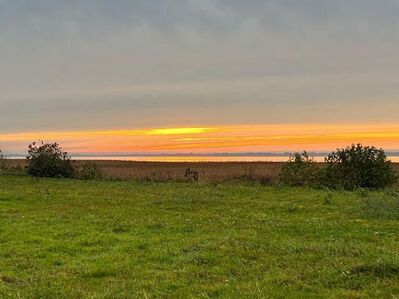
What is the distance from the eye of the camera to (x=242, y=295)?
8.56m

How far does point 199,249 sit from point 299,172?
22.9m

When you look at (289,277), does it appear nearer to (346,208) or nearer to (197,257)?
(197,257)

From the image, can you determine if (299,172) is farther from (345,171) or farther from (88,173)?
(88,173)

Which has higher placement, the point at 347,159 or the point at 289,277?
the point at 347,159

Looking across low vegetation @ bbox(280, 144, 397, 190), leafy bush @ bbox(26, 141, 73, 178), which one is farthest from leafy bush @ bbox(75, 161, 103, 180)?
low vegetation @ bbox(280, 144, 397, 190)

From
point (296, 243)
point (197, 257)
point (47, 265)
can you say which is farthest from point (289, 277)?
point (47, 265)

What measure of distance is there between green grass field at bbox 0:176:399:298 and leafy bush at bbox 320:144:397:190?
27.8ft

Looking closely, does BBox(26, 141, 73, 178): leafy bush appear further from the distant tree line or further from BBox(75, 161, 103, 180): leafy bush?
the distant tree line

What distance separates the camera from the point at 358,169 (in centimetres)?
3231

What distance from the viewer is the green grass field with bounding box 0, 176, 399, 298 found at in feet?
Answer: 30.1

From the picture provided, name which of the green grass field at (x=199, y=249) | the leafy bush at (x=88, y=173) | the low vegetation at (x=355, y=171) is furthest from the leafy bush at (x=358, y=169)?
the leafy bush at (x=88, y=173)

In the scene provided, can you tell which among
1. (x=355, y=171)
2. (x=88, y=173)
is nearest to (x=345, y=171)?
(x=355, y=171)

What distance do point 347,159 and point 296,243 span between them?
20.8m

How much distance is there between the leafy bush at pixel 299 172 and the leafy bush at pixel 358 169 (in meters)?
1.03
